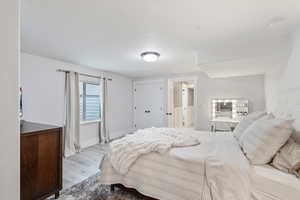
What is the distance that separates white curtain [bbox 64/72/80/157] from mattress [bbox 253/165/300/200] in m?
3.62

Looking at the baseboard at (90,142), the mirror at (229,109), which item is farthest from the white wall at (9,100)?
the mirror at (229,109)

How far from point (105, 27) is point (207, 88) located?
3.63 meters

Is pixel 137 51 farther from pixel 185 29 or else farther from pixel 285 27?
pixel 285 27

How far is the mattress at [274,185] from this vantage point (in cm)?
117

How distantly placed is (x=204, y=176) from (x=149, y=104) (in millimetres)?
4211

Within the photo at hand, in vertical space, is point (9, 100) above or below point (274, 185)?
above

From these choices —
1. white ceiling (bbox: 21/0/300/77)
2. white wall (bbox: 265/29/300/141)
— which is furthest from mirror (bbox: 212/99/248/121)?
white wall (bbox: 265/29/300/141)

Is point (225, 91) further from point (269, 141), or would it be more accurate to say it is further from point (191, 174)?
point (191, 174)

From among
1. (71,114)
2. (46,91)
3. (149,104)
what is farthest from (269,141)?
(149,104)

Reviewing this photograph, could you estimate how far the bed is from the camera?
1262mm

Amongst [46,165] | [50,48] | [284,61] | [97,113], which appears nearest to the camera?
[46,165]

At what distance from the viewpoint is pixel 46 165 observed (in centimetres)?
185

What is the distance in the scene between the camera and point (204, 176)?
151 cm

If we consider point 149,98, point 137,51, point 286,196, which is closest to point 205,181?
point 286,196
